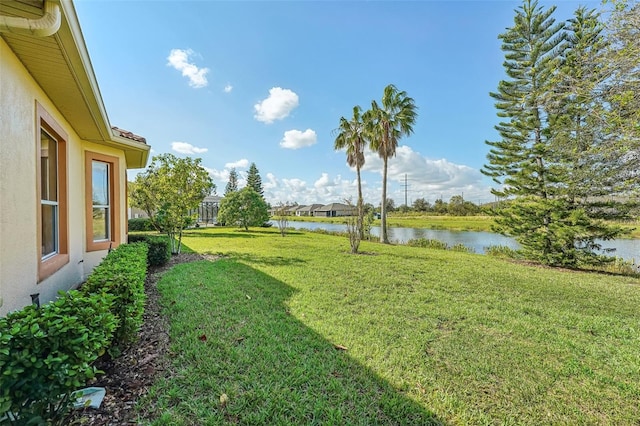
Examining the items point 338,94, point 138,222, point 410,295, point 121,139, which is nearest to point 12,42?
point 121,139

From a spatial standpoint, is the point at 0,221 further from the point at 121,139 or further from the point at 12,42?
the point at 121,139

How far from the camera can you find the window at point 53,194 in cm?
339

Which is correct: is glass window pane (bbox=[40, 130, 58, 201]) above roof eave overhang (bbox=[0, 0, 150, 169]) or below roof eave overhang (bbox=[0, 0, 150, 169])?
below

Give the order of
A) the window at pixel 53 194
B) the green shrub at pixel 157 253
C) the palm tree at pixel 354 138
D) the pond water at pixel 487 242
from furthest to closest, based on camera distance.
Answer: the palm tree at pixel 354 138, the pond water at pixel 487 242, the green shrub at pixel 157 253, the window at pixel 53 194

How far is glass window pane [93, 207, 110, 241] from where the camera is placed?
5590 mm

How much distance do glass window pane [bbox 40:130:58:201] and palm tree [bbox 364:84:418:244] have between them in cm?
1323

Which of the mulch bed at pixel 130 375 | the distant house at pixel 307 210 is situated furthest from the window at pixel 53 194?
the distant house at pixel 307 210

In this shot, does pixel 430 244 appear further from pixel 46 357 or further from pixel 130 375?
pixel 46 357

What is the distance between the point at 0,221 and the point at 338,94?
522 inches

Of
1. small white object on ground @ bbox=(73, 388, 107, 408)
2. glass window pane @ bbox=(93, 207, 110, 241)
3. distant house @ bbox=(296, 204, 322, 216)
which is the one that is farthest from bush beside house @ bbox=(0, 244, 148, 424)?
distant house @ bbox=(296, 204, 322, 216)

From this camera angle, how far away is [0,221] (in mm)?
2123

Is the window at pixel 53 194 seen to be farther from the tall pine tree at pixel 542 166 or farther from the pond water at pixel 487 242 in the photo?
the pond water at pixel 487 242

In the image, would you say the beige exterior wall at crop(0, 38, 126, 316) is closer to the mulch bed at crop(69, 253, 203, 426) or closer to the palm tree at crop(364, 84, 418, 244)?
the mulch bed at crop(69, 253, 203, 426)

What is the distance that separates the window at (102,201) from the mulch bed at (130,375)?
118 inches
